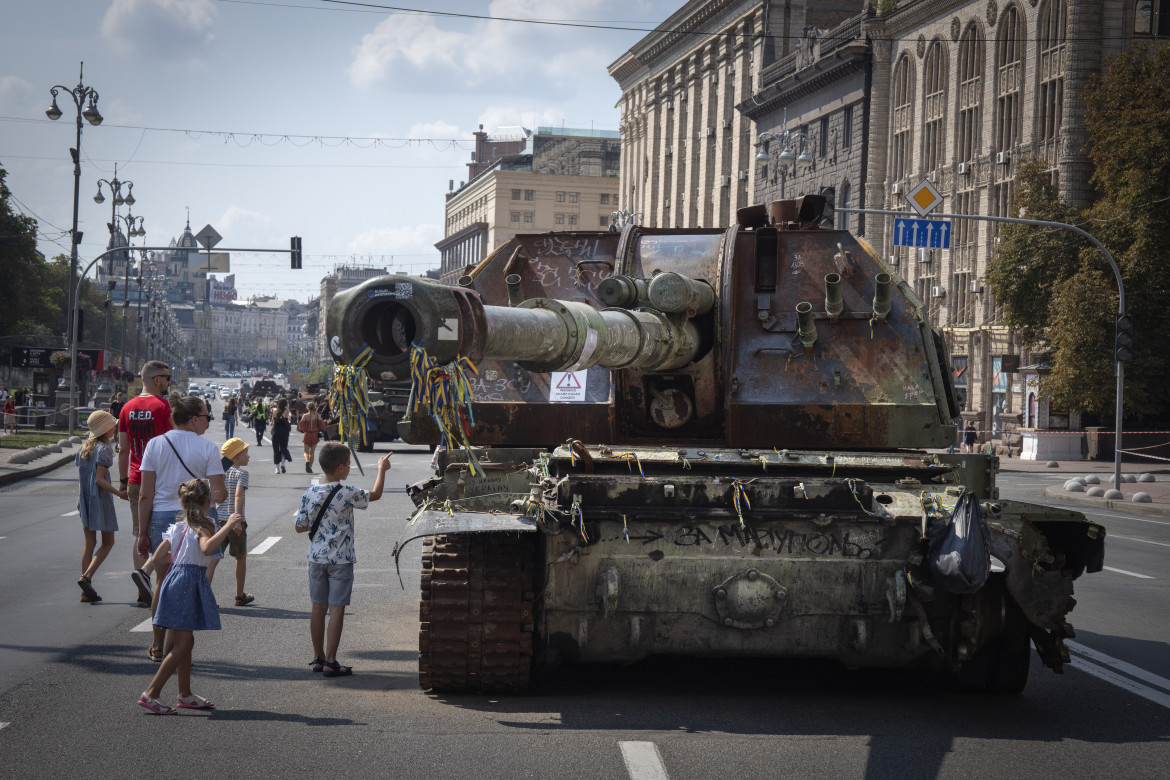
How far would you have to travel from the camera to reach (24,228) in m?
54.3

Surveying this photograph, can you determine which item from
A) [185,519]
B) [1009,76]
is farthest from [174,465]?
[1009,76]

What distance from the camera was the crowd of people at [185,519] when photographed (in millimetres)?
6766

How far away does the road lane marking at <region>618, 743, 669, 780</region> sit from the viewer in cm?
561

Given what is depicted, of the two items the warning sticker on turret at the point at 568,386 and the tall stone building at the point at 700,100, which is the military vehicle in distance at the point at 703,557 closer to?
the warning sticker on turret at the point at 568,386

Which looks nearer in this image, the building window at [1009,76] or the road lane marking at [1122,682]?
the road lane marking at [1122,682]

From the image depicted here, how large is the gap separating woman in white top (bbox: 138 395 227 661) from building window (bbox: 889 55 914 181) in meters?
44.7

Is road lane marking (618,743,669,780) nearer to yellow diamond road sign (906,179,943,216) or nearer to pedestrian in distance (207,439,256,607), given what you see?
pedestrian in distance (207,439,256,607)

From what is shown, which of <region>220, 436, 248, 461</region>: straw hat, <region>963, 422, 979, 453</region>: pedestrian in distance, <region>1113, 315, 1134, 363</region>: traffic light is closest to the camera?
<region>220, 436, 248, 461</region>: straw hat

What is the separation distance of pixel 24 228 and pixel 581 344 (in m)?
53.8

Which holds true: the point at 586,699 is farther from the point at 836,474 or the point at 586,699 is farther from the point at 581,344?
the point at 581,344

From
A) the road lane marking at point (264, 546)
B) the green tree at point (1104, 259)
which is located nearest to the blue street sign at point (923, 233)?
the green tree at point (1104, 259)

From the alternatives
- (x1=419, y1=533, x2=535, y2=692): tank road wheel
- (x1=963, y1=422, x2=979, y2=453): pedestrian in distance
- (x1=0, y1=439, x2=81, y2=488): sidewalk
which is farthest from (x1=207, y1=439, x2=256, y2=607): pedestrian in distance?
(x1=963, y1=422, x2=979, y2=453): pedestrian in distance

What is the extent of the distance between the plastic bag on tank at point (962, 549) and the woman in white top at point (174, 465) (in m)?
4.32

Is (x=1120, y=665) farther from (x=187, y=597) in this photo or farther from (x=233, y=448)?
(x=233, y=448)
